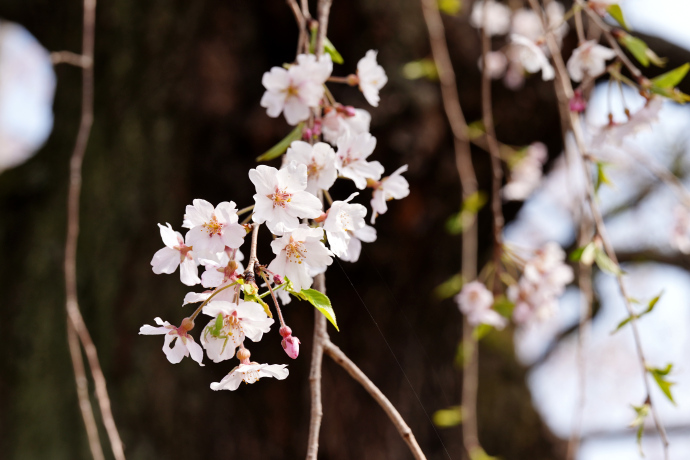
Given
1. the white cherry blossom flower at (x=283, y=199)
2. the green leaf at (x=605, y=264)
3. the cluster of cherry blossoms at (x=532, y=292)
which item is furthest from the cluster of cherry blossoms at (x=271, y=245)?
the cluster of cherry blossoms at (x=532, y=292)

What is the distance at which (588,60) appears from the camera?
677 mm

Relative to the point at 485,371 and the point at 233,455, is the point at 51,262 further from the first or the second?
the point at 485,371

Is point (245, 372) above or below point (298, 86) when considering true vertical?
below

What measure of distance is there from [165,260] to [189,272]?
21 mm

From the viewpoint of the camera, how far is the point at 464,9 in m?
1.43

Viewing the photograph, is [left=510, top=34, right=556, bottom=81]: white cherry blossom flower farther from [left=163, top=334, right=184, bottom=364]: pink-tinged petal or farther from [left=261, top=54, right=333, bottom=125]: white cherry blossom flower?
[left=163, top=334, right=184, bottom=364]: pink-tinged petal

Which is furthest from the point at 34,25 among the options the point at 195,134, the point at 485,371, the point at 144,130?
Answer: the point at 485,371

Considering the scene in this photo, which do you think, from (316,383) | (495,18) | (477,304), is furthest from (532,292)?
(495,18)

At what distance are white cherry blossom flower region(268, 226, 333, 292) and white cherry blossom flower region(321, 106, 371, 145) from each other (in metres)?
0.14

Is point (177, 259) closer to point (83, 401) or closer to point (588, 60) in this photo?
point (83, 401)

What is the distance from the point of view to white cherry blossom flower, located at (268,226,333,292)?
39 centimetres

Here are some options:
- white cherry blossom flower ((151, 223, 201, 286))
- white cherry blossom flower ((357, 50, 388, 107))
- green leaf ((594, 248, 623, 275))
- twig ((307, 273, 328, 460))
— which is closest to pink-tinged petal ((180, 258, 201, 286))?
white cherry blossom flower ((151, 223, 201, 286))

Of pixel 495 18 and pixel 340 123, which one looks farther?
pixel 495 18

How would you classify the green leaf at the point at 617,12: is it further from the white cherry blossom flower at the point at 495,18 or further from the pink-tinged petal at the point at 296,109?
the white cherry blossom flower at the point at 495,18
